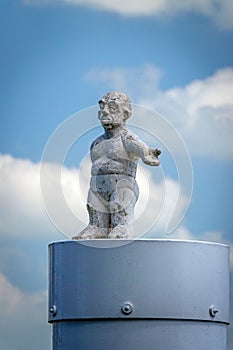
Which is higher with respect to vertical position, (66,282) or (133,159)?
(133,159)

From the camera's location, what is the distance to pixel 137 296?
36.2ft

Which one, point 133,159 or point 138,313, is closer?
point 138,313

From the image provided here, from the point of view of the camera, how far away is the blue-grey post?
36.2 ft

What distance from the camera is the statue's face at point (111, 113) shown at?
11898 mm

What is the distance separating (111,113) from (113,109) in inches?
1.8

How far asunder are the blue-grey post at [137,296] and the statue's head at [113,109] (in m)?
1.33

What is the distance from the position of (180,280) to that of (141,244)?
0.50m

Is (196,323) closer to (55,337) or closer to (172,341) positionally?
(172,341)

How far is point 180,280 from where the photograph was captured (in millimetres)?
11172

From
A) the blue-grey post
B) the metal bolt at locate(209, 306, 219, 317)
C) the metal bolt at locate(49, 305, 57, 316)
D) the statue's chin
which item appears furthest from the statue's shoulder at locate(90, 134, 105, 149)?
the metal bolt at locate(209, 306, 219, 317)

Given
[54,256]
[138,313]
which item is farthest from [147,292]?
[54,256]

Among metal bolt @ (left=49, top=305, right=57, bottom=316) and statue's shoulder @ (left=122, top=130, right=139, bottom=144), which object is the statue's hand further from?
metal bolt @ (left=49, top=305, right=57, bottom=316)

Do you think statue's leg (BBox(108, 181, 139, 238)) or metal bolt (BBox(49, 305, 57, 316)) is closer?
metal bolt (BBox(49, 305, 57, 316))

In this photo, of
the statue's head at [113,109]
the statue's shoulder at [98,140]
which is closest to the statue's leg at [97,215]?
the statue's shoulder at [98,140]
